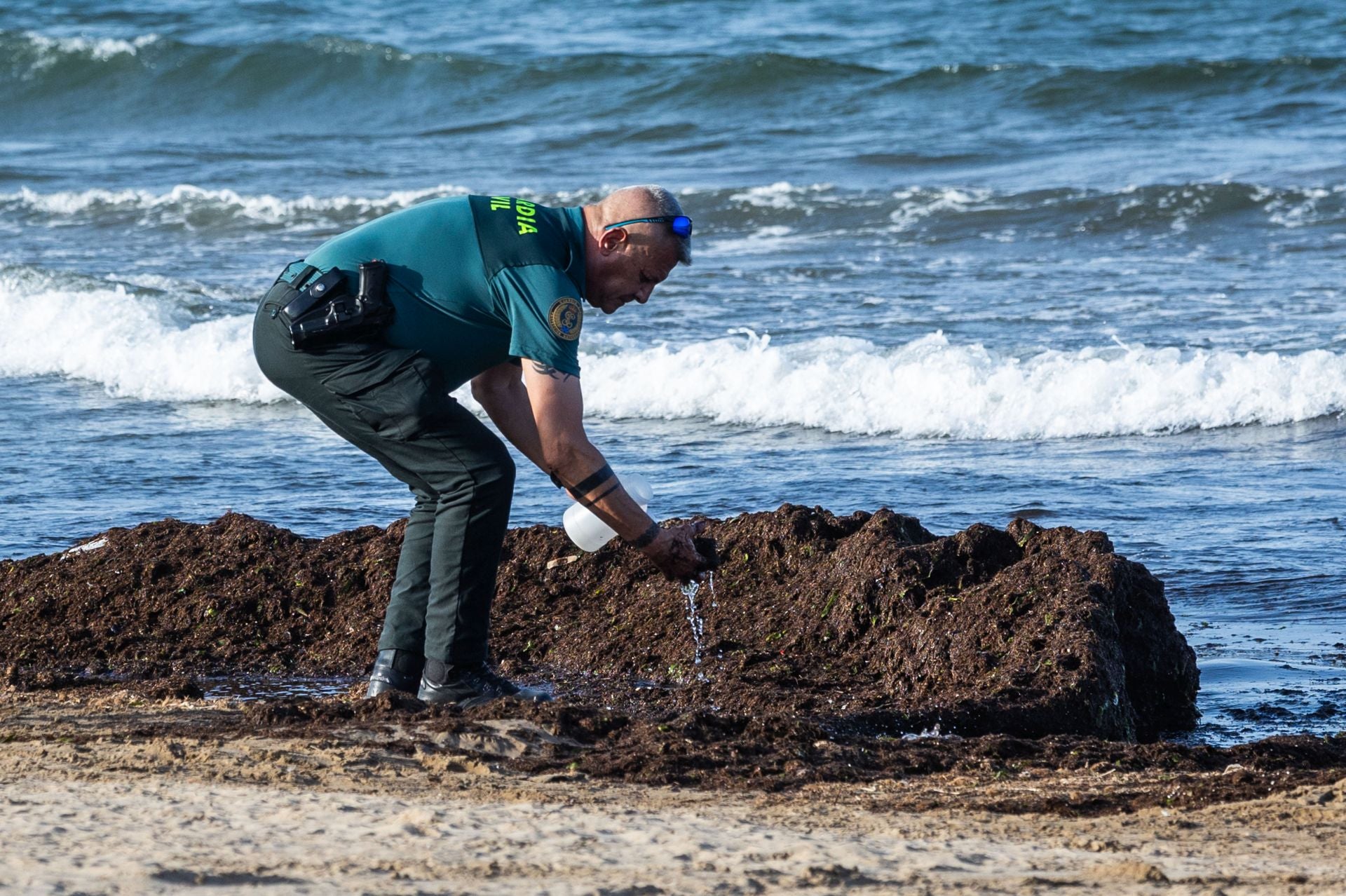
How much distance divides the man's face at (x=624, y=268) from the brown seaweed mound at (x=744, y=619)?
1193 mm

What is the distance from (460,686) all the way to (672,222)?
4.32ft

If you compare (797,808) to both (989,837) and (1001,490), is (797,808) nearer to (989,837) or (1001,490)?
(989,837)

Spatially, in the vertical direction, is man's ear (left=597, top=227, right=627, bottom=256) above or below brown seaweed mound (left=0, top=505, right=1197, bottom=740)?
above

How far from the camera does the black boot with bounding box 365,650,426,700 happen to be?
4.39 m

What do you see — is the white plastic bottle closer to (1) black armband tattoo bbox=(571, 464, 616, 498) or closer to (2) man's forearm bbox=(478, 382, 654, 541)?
(2) man's forearm bbox=(478, 382, 654, 541)

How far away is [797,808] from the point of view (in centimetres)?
348

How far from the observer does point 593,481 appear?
391cm

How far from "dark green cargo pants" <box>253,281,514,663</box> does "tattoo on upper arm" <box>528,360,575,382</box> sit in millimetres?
359

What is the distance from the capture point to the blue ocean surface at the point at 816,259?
7.14 meters

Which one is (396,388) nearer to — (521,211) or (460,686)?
(521,211)

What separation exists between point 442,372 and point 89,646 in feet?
6.09

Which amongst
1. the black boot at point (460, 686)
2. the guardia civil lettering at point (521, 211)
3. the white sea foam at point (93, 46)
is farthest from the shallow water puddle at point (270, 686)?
the white sea foam at point (93, 46)

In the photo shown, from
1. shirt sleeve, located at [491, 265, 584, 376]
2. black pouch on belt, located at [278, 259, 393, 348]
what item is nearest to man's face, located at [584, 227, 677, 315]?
shirt sleeve, located at [491, 265, 584, 376]

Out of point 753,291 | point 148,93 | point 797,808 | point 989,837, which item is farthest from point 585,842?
point 148,93
